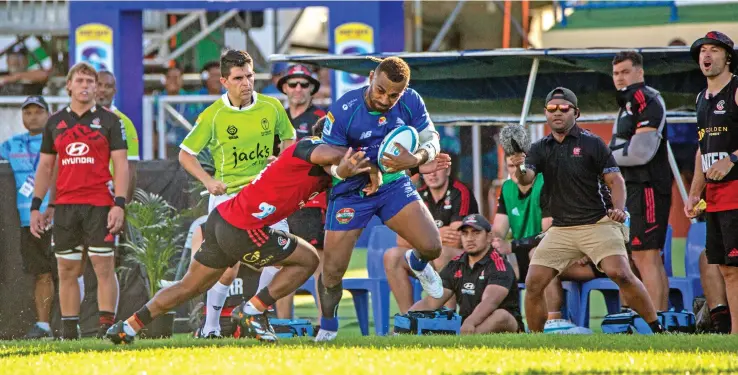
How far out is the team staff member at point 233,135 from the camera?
1080 cm

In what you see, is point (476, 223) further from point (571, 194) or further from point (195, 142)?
point (195, 142)

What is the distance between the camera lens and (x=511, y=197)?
1238 cm

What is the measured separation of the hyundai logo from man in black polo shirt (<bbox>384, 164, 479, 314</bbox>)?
301 centimetres

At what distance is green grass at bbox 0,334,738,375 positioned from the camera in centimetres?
762

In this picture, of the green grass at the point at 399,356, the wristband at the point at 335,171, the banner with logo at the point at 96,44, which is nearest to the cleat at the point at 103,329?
the green grass at the point at 399,356

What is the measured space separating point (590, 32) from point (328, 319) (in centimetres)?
1582

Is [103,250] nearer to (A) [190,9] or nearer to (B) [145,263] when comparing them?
(B) [145,263]

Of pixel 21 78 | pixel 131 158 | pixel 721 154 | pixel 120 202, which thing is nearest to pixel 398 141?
pixel 721 154

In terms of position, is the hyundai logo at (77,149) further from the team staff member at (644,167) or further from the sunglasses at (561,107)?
the team staff member at (644,167)

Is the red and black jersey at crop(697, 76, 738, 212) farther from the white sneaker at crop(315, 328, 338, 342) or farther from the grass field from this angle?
the white sneaker at crop(315, 328, 338, 342)

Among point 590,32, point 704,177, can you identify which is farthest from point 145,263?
point 590,32

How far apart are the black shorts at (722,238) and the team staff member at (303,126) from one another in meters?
3.62

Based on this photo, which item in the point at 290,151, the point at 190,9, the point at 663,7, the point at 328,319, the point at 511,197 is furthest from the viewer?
the point at 663,7

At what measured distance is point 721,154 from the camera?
1023cm
